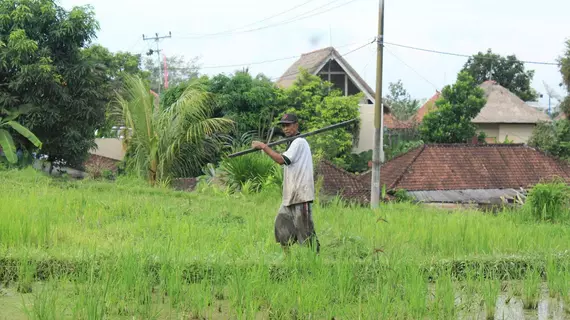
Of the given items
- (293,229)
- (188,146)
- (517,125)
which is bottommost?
(293,229)

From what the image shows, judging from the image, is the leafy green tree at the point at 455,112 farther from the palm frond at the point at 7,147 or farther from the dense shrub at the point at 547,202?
the palm frond at the point at 7,147

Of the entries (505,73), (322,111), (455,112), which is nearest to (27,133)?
(322,111)

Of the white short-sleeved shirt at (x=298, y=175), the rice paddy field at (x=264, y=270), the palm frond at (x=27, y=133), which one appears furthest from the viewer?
the palm frond at (x=27, y=133)

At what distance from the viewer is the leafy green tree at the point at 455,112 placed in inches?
904

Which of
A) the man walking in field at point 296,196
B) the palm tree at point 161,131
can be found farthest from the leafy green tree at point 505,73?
the man walking in field at point 296,196

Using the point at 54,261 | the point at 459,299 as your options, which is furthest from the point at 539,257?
the point at 54,261

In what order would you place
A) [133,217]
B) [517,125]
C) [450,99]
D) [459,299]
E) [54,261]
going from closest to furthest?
[459,299] → [54,261] → [133,217] → [450,99] → [517,125]

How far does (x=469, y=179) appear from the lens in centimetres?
1666

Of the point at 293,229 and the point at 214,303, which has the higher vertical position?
the point at 293,229

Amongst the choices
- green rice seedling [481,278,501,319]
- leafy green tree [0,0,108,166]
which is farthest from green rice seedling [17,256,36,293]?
leafy green tree [0,0,108,166]

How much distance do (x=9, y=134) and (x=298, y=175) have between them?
8.49m

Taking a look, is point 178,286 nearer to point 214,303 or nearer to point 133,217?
point 214,303

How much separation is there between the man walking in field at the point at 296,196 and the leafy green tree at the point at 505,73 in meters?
31.8

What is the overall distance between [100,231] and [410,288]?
3702mm
